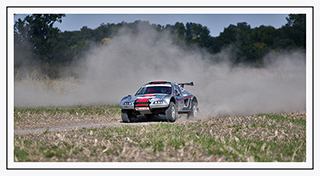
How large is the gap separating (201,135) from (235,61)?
40.8 m

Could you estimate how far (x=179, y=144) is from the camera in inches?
341

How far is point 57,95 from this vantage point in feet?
84.0

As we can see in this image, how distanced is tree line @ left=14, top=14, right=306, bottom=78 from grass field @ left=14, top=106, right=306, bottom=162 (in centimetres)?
2295

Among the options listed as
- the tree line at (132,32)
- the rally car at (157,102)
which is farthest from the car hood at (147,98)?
the tree line at (132,32)

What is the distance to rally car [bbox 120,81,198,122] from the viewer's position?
1371 centimetres

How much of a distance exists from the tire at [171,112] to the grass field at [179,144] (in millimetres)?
1783

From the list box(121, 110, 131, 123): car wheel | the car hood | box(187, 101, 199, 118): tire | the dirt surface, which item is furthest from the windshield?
box(187, 101, 199, 118): tire

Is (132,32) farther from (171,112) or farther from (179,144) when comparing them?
(179,144)

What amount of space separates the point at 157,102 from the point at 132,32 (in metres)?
32.5

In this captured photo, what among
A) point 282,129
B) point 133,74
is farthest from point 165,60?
point 282,129

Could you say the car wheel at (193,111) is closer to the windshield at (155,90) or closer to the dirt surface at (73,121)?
the dirt surface at (73,121)

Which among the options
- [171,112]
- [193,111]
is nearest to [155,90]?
[171,112]

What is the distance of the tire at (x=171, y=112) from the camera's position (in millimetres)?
13875
